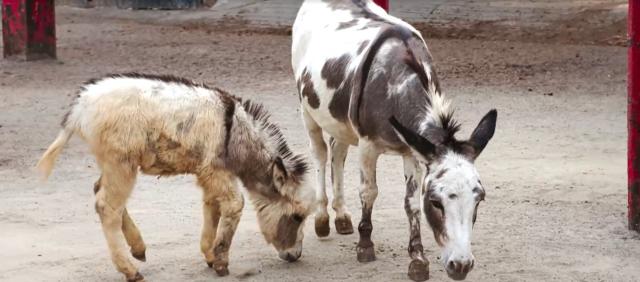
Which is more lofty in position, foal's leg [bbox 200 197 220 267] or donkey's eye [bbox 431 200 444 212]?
donkey's eye [bbox 431 200 444 212]

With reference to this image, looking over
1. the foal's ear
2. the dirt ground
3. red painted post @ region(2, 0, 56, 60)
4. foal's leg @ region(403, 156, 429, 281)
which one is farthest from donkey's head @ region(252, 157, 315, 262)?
red painted post @ region(2, 0, 56, 60)

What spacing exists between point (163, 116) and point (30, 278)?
1.17m

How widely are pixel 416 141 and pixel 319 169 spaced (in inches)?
79.4

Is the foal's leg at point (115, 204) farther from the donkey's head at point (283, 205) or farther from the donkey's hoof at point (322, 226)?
the donkey's hoof at point (322, 226)

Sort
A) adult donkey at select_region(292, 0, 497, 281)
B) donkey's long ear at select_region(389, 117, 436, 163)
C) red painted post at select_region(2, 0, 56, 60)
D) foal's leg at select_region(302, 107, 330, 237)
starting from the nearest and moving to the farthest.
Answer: adult donkey at select_region(292, 0, 497, 281) < donkey's long ear at select_region(389, 117, 436, 163) < foal's leg at select_region(302, 107, 330, 237) < red painted post at select_region(2, 0, 56, 60)

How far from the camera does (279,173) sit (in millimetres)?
6488

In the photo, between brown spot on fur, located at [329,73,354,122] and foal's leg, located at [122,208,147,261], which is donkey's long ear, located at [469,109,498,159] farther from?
foal's leg, located at [122,208,147,261]

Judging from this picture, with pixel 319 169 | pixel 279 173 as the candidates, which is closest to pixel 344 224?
pixel 319 169

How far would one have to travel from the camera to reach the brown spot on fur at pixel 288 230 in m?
6.57

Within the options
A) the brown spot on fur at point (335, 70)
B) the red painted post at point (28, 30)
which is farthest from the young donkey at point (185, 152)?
the red painted post at point (28, 30)

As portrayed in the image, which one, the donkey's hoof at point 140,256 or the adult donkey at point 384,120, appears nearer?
the adult donkey at point 384,120

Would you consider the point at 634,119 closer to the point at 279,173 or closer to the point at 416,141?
the point at 416,141

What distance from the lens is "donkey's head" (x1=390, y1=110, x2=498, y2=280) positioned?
17.9ft

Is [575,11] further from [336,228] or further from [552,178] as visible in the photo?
[336,228]
